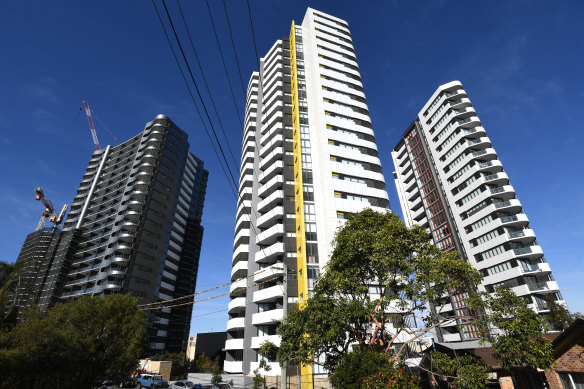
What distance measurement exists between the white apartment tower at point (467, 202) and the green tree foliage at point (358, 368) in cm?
3318

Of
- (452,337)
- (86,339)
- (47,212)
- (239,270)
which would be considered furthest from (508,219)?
(47,212)

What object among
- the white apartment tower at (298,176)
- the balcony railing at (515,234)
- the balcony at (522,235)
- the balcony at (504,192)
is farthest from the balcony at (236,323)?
the balcony at (504,192)

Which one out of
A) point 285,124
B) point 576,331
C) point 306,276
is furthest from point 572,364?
point 285,124

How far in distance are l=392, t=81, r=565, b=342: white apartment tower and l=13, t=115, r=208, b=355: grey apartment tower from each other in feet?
223

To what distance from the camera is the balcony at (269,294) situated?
3847cm

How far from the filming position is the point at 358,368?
14648 millimetres

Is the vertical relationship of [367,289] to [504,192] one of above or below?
below

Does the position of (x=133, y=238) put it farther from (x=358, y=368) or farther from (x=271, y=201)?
(x=358, y=368)

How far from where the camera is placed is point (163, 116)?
308 feet

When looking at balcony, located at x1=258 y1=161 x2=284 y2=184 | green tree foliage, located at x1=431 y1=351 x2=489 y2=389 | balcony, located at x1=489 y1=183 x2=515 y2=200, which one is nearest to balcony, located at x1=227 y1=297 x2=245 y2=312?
balcony, located at x1=258 y1=161 x2=284 y2=184

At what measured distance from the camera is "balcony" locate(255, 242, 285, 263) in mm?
43256

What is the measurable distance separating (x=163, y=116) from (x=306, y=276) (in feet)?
265

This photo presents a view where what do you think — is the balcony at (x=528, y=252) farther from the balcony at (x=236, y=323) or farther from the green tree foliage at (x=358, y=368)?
the green tree foliage at (x=358, y=368)

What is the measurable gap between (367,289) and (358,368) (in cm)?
551
